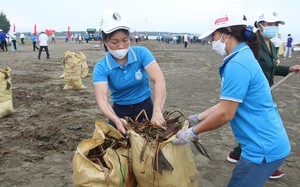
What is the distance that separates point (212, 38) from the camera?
194cm

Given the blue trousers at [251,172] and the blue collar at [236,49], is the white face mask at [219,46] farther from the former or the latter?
the blue trousers at [251,172]

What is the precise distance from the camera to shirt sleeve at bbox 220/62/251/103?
1661 millimetres

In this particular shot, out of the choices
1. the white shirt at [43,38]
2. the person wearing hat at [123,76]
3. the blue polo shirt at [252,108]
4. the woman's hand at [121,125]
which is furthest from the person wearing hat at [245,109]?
the white shirt at [43,38]

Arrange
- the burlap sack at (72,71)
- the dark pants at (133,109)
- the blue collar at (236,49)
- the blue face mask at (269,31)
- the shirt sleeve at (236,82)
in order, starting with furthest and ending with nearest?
the burlap sack at (72,71) < the blue face mask at (269,31) < the dark pants at (133,109) < the blue collar at (236,49) < the shirt sleeve at (236,82)

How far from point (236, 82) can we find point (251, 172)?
0.61m

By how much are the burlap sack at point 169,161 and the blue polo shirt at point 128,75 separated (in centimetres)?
63

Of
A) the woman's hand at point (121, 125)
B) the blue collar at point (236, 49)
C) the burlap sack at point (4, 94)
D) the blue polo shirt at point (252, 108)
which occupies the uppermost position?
the blue collar at point (236, 49)

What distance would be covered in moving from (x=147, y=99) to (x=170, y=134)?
29.3 inches

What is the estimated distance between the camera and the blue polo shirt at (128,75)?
2490 mm

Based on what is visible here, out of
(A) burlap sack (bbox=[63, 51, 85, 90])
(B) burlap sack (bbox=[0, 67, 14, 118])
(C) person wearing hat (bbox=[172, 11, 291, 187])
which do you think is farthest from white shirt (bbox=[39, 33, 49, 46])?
(C) person wearing hat (bbox=[172, 11, 291, 187])

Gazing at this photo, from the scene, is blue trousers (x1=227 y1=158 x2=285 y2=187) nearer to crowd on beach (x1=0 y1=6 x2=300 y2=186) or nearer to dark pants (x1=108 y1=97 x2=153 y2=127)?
crowd on beach (x1=0 y1=6 x2=300 y2=186)

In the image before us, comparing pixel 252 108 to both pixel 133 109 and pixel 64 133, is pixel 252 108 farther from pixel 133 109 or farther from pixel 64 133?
pixel 64 133

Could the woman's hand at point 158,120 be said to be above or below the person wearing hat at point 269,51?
below

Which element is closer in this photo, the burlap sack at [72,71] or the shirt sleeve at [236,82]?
the shirt sleeve at [236,82]
